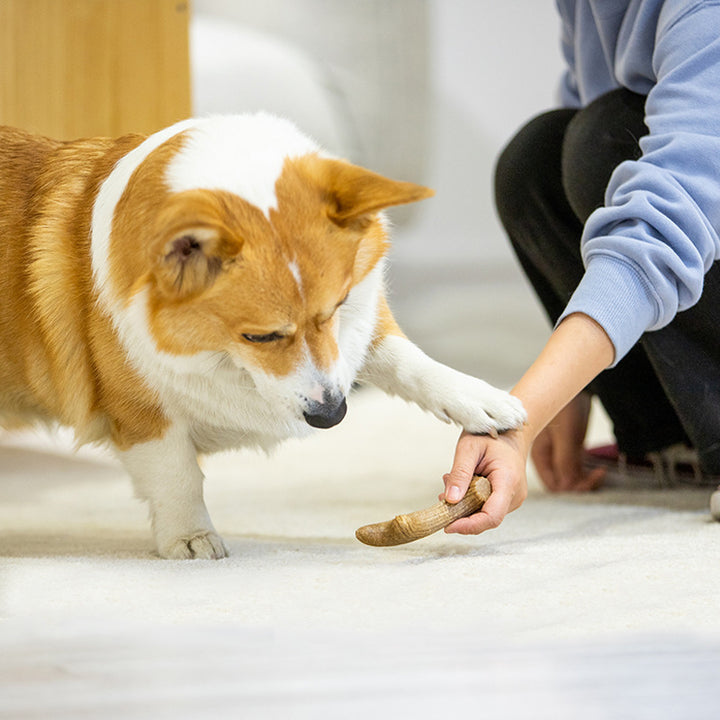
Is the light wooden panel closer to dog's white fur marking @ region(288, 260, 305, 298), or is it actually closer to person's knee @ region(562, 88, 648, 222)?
person's knee @ region(562, 88, 648, 222)

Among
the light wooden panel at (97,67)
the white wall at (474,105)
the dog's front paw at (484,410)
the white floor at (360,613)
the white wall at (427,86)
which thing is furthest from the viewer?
the white wall at (474,105)

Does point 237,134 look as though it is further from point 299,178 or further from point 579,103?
point 579,103

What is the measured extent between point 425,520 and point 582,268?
66 centimetres

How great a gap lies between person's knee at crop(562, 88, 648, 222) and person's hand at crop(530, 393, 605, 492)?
33cm

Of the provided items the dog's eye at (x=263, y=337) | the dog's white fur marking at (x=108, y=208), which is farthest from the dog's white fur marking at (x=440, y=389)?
the dog's white fur marking at (x=108, y=208)

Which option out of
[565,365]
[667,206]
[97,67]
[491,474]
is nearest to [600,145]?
[667,206]

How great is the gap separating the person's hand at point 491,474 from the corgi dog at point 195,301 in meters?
0.02

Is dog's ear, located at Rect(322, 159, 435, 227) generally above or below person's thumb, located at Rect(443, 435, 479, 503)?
above

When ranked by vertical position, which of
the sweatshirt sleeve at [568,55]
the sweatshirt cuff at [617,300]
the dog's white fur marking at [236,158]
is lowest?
the sweatshirt cuff at [617,300]

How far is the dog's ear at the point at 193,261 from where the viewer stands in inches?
38.2

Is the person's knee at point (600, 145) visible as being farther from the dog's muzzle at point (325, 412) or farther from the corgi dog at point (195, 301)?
the dog's muzzle at point (325, 412)

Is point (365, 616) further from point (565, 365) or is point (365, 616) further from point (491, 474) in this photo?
point (565, 365)

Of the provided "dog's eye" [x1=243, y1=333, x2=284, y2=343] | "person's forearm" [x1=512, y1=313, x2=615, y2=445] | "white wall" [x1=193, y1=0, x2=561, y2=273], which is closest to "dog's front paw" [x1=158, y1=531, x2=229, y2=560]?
"dog's eye" [x1=243, y1=333, x2=284, y2=343]

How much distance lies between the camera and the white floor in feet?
2.22
